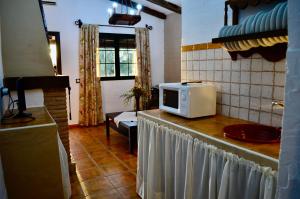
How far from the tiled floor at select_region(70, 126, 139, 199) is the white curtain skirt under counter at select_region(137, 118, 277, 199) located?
367 millimetres

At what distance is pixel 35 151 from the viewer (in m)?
1.70

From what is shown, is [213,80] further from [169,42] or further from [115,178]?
[169,42]

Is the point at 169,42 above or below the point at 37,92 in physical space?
above

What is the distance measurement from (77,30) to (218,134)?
4.46 m

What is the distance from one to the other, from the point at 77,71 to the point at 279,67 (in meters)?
4.39

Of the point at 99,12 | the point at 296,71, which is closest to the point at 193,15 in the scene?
the point at 296,71

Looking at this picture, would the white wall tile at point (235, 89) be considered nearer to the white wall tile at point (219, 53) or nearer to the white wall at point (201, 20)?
the white wall tile at point (219, 53)

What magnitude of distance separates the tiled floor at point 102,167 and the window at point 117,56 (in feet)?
5.46

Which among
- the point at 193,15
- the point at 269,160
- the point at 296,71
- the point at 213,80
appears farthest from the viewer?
the point at 193,15

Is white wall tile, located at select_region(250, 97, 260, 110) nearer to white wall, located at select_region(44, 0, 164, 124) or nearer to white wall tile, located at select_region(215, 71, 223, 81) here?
white wall tile, located at select_region(215, 71, 223, 81)

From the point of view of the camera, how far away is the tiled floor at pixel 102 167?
2586mm

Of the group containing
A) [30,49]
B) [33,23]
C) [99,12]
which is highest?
[99,12]

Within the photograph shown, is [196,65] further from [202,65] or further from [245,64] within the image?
[245,64]

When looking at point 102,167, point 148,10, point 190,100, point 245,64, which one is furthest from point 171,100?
point 148,10
